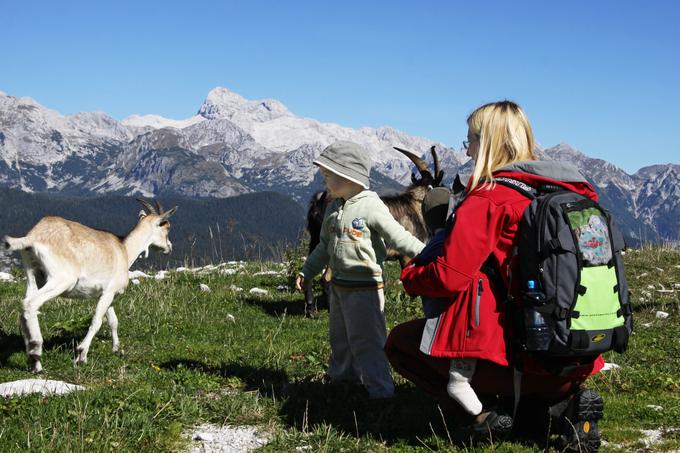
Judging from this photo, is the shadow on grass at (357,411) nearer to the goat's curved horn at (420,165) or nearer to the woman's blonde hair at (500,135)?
the woman's blonde hair at (500,135)

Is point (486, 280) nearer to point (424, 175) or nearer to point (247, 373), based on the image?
point (247, 373)

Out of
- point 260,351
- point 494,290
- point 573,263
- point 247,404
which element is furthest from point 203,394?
point 573,263

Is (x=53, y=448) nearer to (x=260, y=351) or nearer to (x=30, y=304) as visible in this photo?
(x=30, y=304)

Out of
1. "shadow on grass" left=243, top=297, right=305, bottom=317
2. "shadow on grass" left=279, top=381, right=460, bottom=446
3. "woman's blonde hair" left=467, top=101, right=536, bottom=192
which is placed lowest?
"shadow on grass" left=279, top=381, right=460, bottom=446

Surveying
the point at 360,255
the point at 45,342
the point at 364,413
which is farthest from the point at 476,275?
the point at 45,342

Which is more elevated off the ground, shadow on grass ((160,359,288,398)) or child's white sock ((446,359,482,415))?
child's white sock ((446,359,482,415))

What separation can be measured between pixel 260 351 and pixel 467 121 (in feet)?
14.9

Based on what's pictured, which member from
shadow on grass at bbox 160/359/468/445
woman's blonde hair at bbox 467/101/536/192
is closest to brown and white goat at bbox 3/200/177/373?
shadow on grass at bbox 160/359/468/445

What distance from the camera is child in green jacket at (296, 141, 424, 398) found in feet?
20.8

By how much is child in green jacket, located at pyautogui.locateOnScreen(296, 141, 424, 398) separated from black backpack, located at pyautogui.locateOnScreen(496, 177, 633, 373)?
1.82 metres

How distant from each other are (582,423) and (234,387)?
136 inches

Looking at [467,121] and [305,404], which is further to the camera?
[305,404]

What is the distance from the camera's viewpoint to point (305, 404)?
247 inches

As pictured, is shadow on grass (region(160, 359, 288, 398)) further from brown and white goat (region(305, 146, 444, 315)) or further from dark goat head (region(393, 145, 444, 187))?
dark goat head (region(393, 145, 444, 187))
